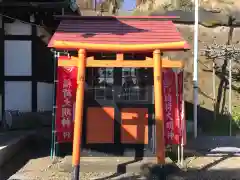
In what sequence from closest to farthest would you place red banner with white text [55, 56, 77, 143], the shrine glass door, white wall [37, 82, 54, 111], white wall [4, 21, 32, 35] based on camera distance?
red banner with white text [55, 56, 77, 143], the shrine glass door, white wall [4, 21, 32, 35], white wall [37, 82, 54, 111]

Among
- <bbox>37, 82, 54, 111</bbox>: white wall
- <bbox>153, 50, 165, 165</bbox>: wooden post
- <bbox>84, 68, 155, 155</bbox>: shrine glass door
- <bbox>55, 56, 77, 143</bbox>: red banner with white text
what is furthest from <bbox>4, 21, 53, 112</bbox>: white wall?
<bbox>153, 50, 165, 165</bbox>: wooden post

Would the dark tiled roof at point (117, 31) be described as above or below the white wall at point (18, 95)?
above

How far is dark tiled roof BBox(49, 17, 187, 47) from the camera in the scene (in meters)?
7.76

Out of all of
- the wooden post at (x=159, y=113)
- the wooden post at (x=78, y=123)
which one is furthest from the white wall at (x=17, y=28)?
the wooden post at (x=159, y=113)

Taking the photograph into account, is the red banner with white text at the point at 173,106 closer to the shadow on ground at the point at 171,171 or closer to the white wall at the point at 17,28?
the shadow on ground at the point at 171,171

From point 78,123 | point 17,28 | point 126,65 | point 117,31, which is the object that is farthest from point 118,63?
point 17,28

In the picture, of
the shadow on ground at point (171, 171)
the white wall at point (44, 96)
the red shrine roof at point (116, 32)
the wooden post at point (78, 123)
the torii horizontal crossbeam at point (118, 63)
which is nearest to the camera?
the wooden post at point (78, 123)

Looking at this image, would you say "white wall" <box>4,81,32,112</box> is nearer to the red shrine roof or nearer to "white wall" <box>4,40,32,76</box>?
"white wall" <box>4,40,32,76</box>

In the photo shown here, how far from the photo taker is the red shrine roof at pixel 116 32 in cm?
750

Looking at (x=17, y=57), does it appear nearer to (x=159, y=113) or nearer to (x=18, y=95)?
(x=18, y=95)

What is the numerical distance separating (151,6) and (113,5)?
1.96m

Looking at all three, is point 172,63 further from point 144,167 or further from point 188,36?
point 188,36

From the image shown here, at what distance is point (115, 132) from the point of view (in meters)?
8.82

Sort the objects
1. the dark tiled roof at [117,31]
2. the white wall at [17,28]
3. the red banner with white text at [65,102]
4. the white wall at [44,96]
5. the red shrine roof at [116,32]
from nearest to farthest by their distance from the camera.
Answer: the red shrine roof at [116,32] < the dark tiled roof at [117,31] < the red banner with white text at [65,102] < the white wall at [17,28] < the white wall at [44,96]
